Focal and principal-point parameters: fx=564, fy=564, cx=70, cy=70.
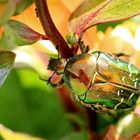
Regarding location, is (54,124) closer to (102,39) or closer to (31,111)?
(31,111)

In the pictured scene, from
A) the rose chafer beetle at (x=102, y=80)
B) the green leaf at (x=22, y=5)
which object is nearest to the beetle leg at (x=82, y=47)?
the rose chafer beetle at (x=102, y=80)

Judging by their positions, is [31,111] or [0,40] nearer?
[0,40]

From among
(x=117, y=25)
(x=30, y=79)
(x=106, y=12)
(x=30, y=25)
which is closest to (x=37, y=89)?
(x=30, y=79)

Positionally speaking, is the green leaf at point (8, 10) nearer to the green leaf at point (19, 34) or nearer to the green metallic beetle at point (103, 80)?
the green leaf at point (19, 34)

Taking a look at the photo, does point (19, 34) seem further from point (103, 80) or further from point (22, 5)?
point (103, 80)

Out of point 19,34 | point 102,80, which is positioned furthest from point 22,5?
point 102,80

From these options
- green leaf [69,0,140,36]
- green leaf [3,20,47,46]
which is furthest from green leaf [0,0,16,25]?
green leaf [69,0,140,36]
